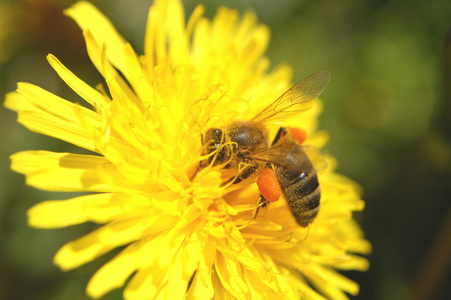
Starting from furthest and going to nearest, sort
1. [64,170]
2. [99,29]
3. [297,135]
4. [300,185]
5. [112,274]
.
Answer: [99,29] < [297,135] < [300,185] < [64,170] < [112,274]

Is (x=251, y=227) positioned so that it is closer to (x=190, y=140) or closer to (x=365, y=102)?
(x=190, y=140)

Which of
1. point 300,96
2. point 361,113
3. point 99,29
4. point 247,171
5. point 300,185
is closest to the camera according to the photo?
point 300,185

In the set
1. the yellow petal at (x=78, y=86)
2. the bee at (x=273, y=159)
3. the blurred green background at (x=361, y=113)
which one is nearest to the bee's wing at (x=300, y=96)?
the bee at (x=273, y=159)

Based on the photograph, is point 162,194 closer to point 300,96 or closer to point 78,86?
point 78,86

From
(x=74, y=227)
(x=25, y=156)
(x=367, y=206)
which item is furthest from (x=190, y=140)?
(x=367, y=206)

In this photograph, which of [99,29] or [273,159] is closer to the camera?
[273,159]

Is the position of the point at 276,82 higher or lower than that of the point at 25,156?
lower

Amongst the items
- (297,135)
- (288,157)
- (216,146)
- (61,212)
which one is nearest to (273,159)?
(288,157)
